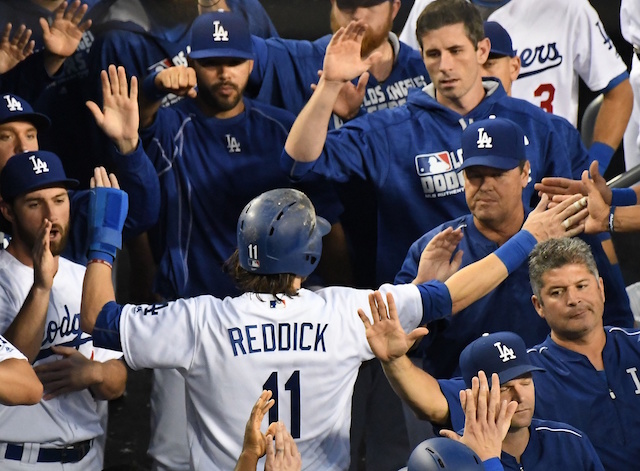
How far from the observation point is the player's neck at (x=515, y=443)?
3539 millimetres

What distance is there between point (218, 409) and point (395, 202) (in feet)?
4.76

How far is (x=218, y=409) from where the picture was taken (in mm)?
3475

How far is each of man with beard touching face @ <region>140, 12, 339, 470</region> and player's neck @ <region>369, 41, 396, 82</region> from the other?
476 mm

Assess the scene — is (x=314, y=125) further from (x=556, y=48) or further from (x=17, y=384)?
(x=17, y=384)

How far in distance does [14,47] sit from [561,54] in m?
2.47

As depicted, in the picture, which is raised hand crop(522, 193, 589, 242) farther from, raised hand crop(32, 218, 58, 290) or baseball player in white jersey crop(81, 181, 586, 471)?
raised hand crop(32, 218, 58, 290)

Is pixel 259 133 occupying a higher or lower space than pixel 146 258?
higher

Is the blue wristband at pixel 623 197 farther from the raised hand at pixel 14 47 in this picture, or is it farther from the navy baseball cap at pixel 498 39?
the raised hand at pixel 14 47

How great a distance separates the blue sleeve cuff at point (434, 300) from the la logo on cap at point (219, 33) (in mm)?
1439

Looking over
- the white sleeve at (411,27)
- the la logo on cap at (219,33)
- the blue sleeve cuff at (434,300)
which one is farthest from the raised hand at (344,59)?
the blue sleeve cuff at (434,300)

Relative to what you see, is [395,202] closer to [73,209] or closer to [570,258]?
[570,258]

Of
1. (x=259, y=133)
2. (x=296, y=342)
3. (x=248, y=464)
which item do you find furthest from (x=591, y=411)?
(x=259, y=133)

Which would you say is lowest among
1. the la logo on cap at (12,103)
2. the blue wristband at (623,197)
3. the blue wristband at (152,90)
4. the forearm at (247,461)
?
the forearm at (247,461)

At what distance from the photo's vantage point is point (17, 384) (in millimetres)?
3061
